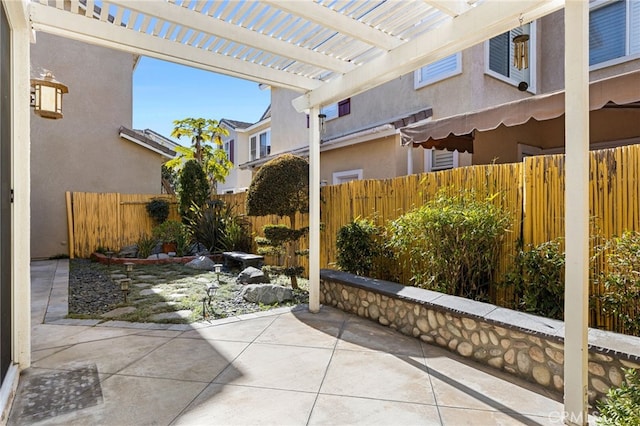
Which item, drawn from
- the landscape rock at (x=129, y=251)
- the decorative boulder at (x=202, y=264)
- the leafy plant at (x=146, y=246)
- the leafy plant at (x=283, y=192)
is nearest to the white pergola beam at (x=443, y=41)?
the leafy plant at (x=283, y=192)

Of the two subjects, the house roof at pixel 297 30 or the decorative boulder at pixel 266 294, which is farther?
the decorative boulder at pixel 266 294

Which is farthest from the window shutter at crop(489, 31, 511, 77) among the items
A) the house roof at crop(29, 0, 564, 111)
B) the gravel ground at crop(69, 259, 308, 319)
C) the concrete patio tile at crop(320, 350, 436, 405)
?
the concrete patio tile at crop(320, 350, 436, 405)

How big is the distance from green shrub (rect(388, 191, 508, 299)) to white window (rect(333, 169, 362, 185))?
190 inches

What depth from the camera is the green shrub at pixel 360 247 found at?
5.92 meters

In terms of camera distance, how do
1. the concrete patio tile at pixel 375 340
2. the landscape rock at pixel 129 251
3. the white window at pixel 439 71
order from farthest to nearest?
the landscape rock at pixel 129 251 → the white window at pixel 439 71 → the concrete patio tile at pixel 375 340

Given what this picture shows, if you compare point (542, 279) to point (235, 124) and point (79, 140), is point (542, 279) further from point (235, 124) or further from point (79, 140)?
point (235, 124)

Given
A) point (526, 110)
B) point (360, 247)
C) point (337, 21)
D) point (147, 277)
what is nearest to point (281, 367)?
point (360, 247)

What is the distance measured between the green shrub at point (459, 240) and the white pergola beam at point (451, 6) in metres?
2.21

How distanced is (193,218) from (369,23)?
973 cm

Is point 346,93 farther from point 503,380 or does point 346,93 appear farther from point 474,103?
point 474,103

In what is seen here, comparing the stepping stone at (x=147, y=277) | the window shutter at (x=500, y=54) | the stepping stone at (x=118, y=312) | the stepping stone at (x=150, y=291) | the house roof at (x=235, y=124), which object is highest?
the house roof at (x=235, y=124)

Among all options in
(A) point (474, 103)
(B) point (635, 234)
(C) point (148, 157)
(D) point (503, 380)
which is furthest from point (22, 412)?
(C) point (148, 157)

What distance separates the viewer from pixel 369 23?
3.72 meters

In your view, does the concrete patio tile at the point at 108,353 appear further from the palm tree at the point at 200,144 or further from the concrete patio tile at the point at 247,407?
the palm tree at the point at 200,144
